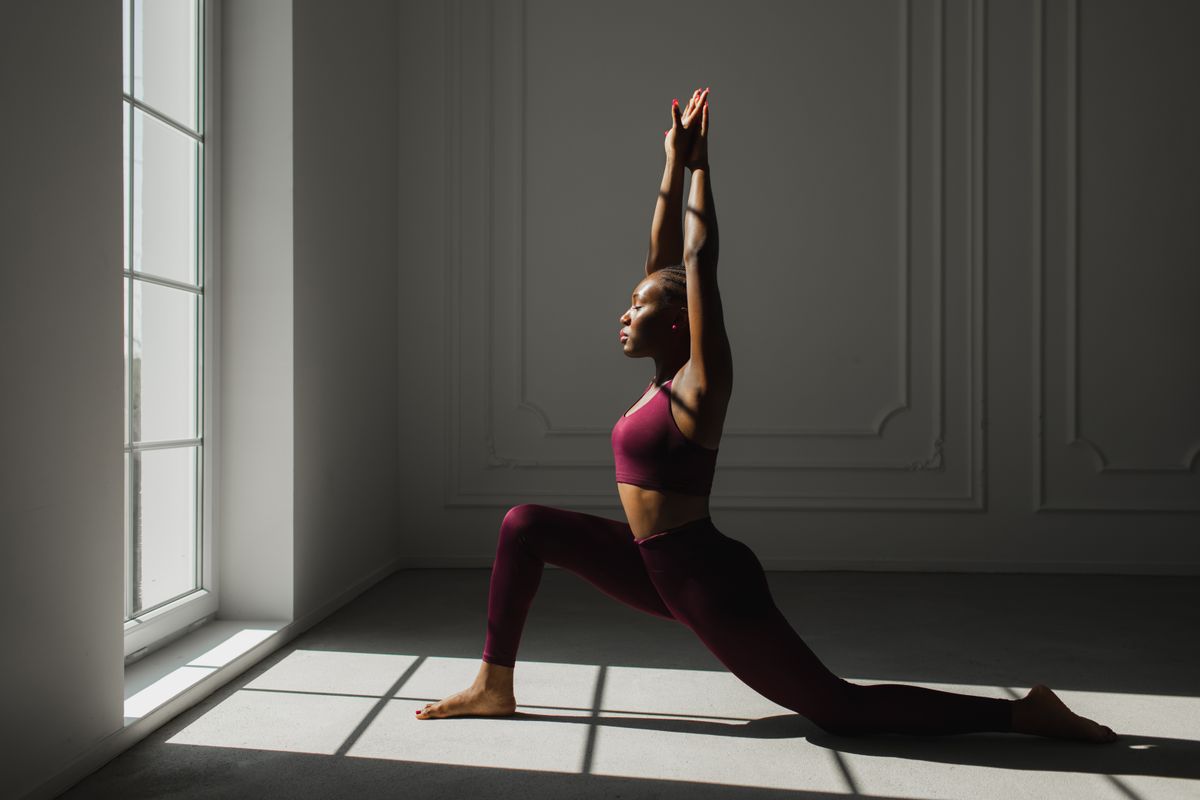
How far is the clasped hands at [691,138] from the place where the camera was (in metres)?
1.89

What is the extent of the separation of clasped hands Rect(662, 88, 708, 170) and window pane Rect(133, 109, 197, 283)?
138 cm

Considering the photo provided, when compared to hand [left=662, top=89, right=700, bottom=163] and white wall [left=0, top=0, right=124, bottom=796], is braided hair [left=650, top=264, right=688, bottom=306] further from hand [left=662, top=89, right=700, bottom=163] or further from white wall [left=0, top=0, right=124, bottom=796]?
white wall [left=0, top=0, right=124, bottom=796]

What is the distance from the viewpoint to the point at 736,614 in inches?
73.3

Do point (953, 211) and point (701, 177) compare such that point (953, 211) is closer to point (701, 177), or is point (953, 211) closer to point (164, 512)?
point (701, 177)

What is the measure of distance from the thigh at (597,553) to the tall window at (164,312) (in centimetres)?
107

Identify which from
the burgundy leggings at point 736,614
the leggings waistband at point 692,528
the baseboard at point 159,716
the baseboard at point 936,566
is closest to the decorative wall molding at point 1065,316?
the baseboard at point 936,566

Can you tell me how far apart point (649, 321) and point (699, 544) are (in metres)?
0.45

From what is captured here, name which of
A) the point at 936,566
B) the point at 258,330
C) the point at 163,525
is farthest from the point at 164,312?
the point at 936,566

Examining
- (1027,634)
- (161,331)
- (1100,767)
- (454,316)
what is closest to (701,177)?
(1100,767)

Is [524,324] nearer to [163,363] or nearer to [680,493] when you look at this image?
[163,363]

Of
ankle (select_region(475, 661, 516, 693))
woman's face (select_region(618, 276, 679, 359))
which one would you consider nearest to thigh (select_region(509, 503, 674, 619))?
ankle (select_region(475, 661, 516, 693))

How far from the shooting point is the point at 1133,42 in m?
4.01

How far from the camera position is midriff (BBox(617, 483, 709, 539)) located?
1.92 metres

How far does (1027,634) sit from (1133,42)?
261 centimetres
